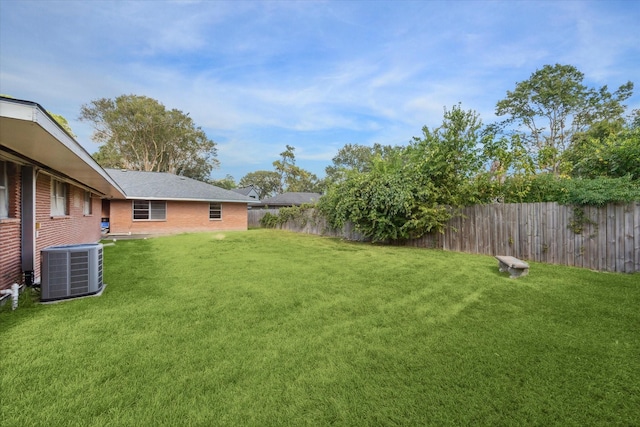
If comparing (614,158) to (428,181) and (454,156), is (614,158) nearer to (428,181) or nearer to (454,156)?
(454,156)

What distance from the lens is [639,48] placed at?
14.2 meters

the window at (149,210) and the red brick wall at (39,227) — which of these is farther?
the window at (149,210)

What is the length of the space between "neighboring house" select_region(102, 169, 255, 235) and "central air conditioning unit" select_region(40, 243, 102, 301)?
13.1m

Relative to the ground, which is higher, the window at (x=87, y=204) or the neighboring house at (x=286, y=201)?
the neighboring house at (x=286, y=201)

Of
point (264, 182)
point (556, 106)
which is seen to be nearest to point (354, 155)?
point (264, 182)

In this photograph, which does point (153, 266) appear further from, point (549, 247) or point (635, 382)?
point (549, 247)

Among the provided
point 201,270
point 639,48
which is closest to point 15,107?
point 201,270

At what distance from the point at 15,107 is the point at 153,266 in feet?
16.3

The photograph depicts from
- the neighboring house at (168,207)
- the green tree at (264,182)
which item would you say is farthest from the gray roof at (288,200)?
the green tree at (264,182)

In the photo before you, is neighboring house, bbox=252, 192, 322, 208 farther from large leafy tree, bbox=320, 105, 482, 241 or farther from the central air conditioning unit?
the central air conditioning unit

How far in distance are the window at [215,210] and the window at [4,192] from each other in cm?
1466

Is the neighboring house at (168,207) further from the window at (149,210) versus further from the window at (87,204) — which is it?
the window at (87,204)

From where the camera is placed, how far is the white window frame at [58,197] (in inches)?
263

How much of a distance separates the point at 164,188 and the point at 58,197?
1127 centimetres
